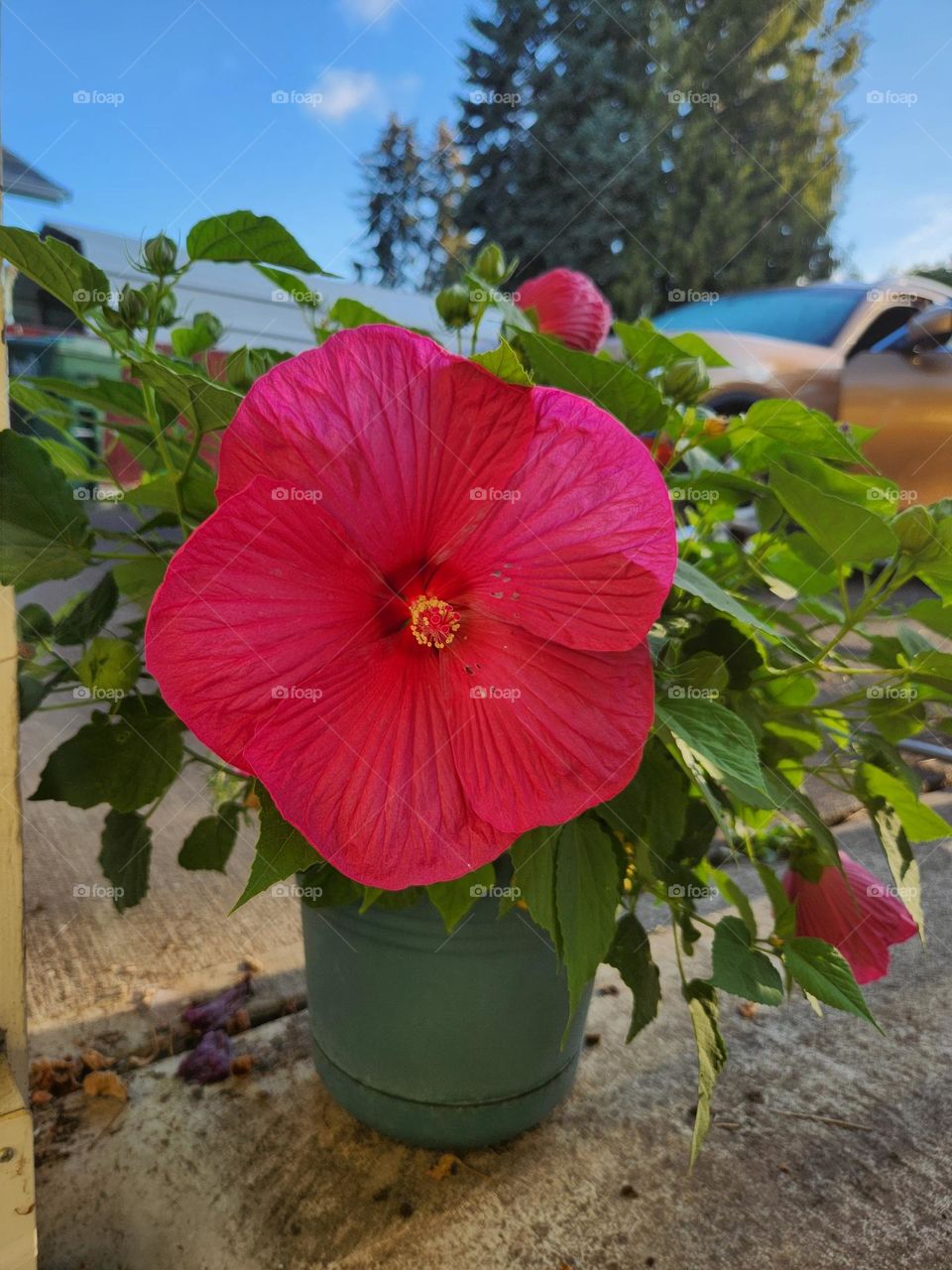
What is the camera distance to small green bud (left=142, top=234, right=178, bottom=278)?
57 cm

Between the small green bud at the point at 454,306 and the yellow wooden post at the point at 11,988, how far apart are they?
11.4 inches

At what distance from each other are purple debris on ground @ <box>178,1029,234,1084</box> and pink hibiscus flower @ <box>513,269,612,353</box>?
755 mm

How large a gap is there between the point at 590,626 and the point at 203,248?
36 cm

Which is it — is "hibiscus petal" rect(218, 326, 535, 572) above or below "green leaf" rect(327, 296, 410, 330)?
below

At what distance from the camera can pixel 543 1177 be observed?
811 millimetres

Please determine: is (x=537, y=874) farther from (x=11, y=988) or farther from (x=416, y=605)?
(x=11, y=988)

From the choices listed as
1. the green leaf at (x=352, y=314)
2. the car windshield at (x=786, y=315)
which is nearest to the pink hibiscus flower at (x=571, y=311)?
the green leaf at (x=352, y=314)

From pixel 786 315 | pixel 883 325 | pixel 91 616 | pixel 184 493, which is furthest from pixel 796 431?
pixel 883 325

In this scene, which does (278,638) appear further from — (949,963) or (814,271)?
(814,271)

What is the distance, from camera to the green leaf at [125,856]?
750 millimetres

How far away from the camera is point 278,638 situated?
0.41 m

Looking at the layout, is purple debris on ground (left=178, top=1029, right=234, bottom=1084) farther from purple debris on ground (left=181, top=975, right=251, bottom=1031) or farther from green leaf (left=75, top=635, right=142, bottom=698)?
green leaf (left=75, top=635, right=142, bottom=698)

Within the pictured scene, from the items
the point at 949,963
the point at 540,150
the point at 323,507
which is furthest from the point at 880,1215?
the point at 540,150

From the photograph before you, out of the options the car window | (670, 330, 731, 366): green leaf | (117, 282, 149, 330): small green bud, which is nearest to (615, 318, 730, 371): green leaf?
(670, 330, 731, 366): green leaf
